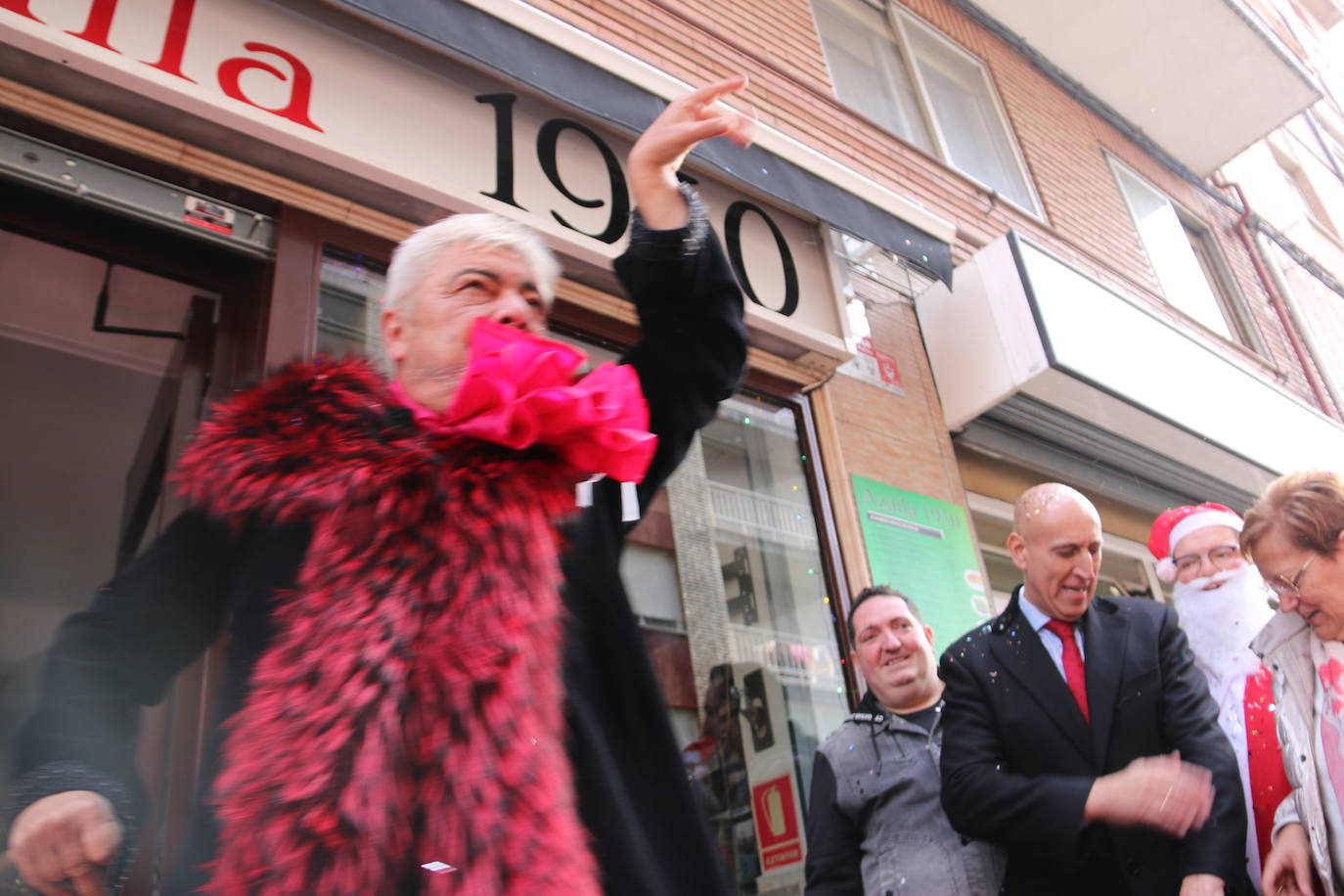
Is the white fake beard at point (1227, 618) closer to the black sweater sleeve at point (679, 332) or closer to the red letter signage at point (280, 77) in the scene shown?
the black sweater sleeve at point (679, 332)

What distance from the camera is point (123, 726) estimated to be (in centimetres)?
115

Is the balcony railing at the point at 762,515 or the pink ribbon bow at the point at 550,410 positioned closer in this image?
the pink ribbon bow at the point at 550,410

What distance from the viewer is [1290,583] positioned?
252 cm

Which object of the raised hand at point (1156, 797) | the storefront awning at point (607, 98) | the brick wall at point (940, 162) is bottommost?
the raised hand at point (1156, 797)

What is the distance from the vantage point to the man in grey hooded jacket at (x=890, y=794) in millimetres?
2473

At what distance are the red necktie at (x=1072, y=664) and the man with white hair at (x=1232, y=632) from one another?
1.72 feet

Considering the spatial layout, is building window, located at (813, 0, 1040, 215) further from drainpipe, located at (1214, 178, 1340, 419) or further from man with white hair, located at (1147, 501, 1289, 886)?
man with white hair, located at (1147, 501, 1289, 886)

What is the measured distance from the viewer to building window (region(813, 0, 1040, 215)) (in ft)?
23.4

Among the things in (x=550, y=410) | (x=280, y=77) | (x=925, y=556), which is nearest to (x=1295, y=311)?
(x=925, y=556)

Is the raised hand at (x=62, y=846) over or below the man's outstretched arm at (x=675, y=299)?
below

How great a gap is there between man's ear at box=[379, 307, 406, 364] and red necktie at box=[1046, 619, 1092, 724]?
5.99 feet

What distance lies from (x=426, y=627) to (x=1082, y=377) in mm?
5125

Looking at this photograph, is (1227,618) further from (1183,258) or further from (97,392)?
(1183,258)

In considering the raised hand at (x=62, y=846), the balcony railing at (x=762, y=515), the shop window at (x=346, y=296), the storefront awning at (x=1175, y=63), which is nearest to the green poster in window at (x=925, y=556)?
the balcony railing at (x=762, y=515)
